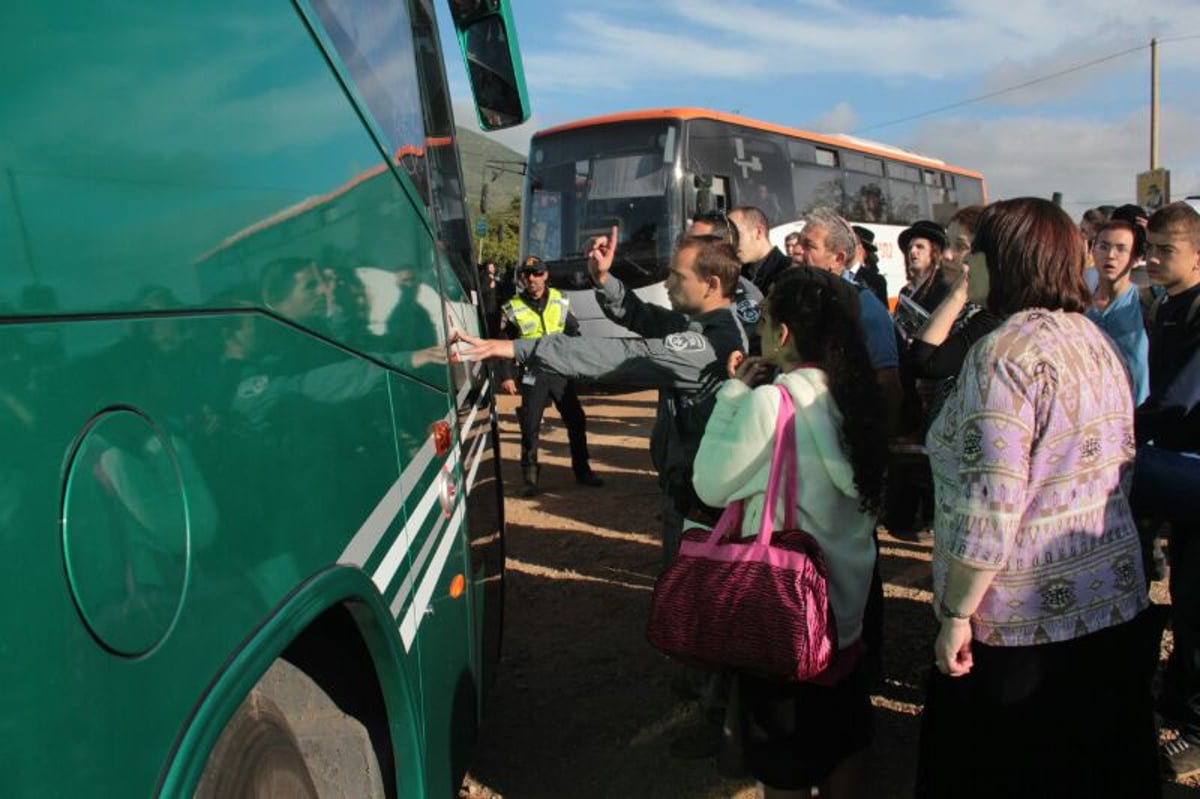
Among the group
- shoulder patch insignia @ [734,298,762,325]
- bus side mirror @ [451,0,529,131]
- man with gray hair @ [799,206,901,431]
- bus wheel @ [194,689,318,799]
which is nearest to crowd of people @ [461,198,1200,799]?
man with gray hair @ [799,206,901,431]

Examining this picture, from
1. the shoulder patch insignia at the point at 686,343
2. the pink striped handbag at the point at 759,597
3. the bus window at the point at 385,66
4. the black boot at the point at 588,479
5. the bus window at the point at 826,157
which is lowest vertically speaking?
the black boot at the point at 588,479

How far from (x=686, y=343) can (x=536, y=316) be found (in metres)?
4.66

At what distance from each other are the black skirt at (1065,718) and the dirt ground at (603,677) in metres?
0.16

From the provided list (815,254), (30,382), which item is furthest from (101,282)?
(815,254)

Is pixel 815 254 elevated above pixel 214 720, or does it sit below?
above

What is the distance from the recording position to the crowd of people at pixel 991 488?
1.96 meters

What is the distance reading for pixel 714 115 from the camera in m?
12.4

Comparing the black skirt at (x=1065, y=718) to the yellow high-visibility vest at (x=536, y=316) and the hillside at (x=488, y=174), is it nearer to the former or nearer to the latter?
the hillside at (x=488, y=174)

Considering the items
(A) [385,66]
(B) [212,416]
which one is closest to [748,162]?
(A) [385,66]

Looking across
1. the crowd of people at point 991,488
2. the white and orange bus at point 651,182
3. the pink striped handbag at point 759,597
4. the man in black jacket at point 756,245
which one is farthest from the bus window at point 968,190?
the pink striped handbag at point 759,597

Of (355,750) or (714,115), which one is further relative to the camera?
(714,115)

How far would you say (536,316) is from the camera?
7.69 m

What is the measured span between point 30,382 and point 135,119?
13.0 inches

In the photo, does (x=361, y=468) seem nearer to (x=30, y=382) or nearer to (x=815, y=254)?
(x=30, y=382)
